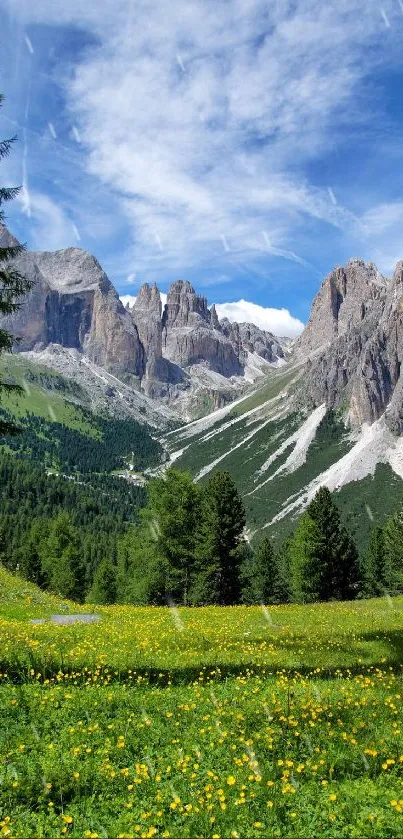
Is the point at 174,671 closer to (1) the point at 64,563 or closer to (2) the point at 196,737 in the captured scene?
(2) the point at 196,737

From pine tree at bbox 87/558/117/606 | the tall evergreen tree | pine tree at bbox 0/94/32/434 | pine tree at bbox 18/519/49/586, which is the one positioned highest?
pine tree at bbox 0/94/32/434

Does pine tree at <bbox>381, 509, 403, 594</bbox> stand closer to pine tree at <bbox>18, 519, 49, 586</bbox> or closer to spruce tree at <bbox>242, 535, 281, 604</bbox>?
spruce tree at <bbox>242, 535, 281, 604</bbox>

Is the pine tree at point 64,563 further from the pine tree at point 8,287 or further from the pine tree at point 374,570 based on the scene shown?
the pine tree at point 8,287

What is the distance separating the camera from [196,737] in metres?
9.74

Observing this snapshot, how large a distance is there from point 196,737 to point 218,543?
153 feet

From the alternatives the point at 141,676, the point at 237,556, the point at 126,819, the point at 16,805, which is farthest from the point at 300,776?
the point at 237,556

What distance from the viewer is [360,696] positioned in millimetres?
11797

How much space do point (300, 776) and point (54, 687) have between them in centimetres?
572

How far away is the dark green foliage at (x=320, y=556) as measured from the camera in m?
67.2

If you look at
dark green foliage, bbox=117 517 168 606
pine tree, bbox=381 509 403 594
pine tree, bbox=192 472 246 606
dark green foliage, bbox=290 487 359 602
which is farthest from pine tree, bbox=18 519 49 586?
pine tree, bbox=381 509 403 594

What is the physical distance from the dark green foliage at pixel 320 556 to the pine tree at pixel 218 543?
45.9 feet

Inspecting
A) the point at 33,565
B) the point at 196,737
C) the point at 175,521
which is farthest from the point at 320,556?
the point at 196,737

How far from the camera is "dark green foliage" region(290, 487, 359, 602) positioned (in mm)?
67188

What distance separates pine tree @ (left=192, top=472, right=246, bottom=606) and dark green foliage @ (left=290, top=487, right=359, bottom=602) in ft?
45.9
